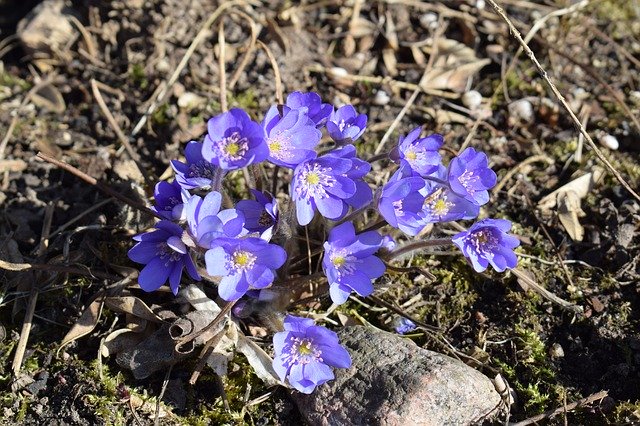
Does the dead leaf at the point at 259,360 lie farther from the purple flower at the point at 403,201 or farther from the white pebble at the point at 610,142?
the white pebble at the point at 610,142

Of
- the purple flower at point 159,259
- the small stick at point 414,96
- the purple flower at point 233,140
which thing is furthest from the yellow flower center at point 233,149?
the small stick at point 414,96

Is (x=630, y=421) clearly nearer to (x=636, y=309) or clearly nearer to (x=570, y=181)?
(x=636, y=309)

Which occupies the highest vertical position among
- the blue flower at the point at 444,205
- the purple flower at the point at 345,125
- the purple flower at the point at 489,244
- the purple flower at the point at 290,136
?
the purple flower at the point at 290,136

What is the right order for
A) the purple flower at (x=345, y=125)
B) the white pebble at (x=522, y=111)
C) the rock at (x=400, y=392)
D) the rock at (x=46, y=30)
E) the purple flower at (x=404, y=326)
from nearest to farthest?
1. the rock at (x=400, y=392)
2. the purple flower at (x=345, y=125)
3. the purple flower at (x=404, y=326)
4. the white pebble at (x=522, y=111)
5. the rock at (x=46, y=30)

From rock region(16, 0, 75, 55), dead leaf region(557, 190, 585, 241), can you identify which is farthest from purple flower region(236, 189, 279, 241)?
rock region(16, 0, 75, 55)

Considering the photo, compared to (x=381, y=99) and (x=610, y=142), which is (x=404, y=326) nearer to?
(x=381, y=99)

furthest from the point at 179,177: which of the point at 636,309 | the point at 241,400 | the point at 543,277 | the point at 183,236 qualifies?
the point at 636,309
